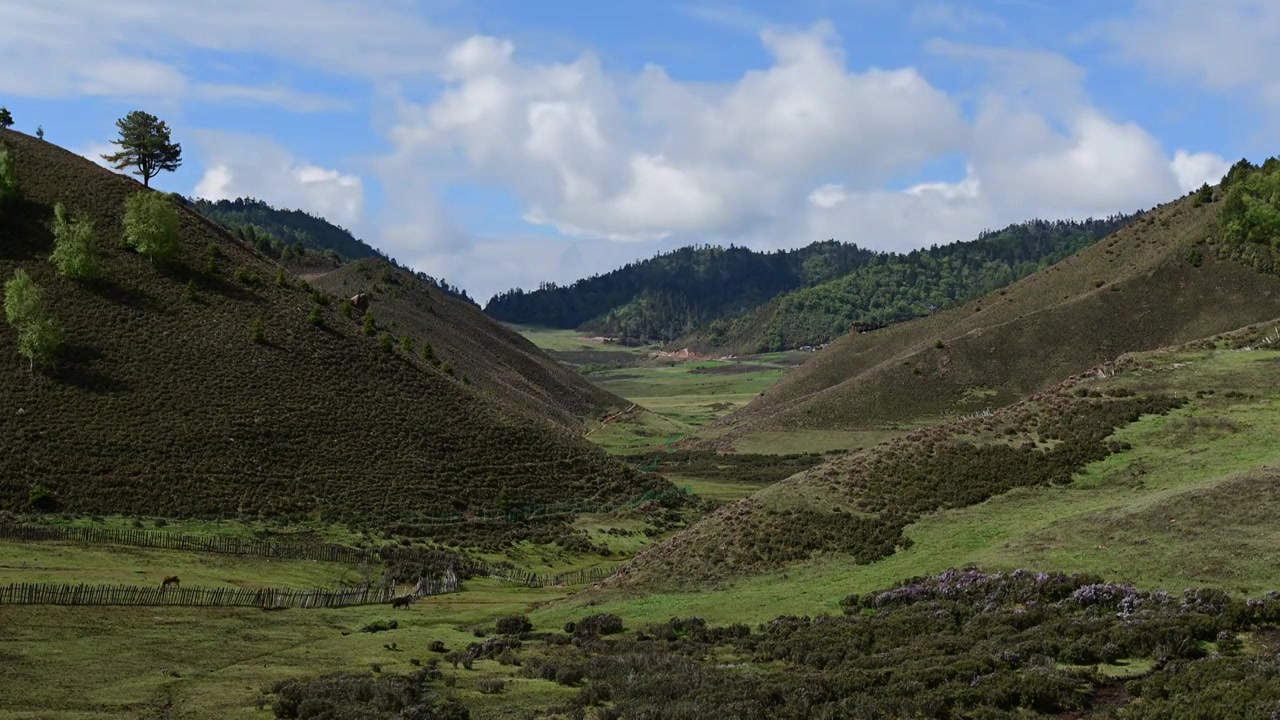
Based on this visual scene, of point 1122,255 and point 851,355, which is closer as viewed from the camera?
point 1122,255

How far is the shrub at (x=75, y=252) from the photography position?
95.4m

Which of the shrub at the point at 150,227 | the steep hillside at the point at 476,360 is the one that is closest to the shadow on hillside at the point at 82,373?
the shrub at the point at 150,227

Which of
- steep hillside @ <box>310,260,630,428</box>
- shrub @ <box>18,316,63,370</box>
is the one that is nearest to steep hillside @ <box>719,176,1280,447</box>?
steep hillside @ <box>310,260,630,428</box>

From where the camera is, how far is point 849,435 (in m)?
137

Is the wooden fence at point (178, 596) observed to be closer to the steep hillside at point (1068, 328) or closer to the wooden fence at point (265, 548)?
the wooden fence at point (265, 548)

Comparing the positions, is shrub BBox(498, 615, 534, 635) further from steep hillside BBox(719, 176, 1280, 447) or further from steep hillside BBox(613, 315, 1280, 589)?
A: steep hillside BBox(719, 176, 1280, 447)

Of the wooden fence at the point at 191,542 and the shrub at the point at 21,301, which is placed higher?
the shrub at the point at 21,301

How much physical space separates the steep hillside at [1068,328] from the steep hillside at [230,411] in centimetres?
5676

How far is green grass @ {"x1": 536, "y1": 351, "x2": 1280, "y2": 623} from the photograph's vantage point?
36.8m

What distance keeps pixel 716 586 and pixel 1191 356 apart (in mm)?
39902

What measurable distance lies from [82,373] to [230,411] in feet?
39.6

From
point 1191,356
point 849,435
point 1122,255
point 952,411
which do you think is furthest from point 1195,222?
point 1191,356

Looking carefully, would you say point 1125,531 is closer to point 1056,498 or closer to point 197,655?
point 1056,498

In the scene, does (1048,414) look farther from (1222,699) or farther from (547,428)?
(547,428)
